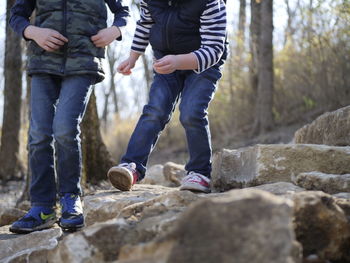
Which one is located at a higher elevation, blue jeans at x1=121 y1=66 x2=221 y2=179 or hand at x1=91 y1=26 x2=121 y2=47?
hand at x1=91 y1=26 x2=121 y2=47

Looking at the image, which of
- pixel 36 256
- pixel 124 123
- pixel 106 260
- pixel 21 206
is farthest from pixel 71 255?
pixel 124 123

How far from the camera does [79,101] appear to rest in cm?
308

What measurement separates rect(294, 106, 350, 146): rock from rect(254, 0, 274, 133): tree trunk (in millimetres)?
4406

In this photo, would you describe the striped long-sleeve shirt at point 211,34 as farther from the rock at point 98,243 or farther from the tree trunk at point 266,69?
the tree trunk at point 266,69

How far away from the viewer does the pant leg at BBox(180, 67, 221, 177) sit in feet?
9.96

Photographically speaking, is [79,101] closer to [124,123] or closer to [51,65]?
[51,65]

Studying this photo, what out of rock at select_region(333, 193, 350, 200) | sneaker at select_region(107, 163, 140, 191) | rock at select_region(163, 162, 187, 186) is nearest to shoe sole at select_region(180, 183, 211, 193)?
sneaker at select_region(107, 163, 140, 191)

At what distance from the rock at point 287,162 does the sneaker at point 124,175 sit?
72 centimetres

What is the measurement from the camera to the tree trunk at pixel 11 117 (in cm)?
864

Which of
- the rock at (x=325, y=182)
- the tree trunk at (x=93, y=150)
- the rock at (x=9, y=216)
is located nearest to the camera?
the rock at (x=325, y=182)

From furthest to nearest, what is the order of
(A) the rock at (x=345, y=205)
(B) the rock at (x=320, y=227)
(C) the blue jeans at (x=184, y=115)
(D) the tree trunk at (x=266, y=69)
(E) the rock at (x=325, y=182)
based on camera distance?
(D) the tree trunk at (x=266, y=69) → (C) the blue jeans at (x=184, y=115) → (E) the rock at (x=325, y=182) → (A) the rock at (x=345, y=205) → (B) the rock at (x=320, y=227)

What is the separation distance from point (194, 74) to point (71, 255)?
1.57 m

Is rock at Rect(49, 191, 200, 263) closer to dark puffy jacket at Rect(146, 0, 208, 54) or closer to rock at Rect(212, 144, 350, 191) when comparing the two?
rock at Rect(212, 144, 350, 191)


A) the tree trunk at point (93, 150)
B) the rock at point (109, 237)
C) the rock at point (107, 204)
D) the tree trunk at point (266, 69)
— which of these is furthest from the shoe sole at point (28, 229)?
the tree trunk at point (266, 69)
